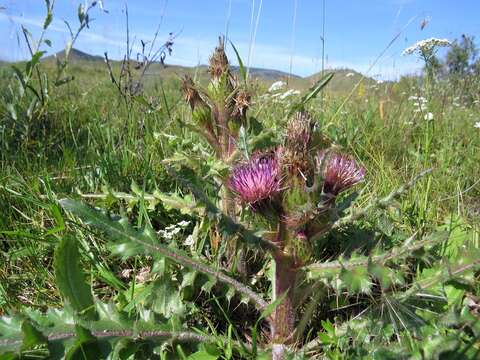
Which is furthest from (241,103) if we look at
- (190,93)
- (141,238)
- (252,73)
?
(252,73)

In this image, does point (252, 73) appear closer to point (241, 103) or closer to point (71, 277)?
point (241, 103)

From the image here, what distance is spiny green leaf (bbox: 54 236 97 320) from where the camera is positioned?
1361 mm

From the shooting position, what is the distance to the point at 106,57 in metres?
2.92

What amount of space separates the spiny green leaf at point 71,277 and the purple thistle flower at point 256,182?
21.1 inches

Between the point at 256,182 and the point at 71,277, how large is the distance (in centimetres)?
64

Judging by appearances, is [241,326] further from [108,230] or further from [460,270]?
[460,270]

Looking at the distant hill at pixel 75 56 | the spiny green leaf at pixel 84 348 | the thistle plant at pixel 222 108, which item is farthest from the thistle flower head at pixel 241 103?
the distant hill at pixel 75 56

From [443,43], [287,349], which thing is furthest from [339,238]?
[443,43]

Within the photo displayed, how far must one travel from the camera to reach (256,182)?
1319 mm

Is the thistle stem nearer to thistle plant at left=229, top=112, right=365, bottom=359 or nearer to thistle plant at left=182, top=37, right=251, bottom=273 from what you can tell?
thistle plant at left=229, top=112, right=365, bottom=359

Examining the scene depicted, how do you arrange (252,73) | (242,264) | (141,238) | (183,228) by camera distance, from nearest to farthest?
(141,238)
(242,264)
(183,228)
(252,73)

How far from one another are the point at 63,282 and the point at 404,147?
2.47 m

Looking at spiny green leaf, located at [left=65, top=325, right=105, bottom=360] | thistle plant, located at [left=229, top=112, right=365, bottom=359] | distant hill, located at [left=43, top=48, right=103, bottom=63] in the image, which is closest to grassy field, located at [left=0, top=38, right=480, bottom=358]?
thistle plant, located at [left=229, top=112, right=365, bottom=359]

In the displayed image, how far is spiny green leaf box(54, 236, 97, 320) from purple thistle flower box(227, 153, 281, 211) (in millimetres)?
535
